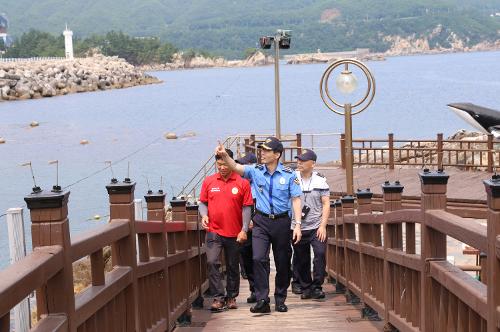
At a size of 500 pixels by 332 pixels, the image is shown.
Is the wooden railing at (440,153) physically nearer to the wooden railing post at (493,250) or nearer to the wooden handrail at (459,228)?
the wooden handrail at (459,228)

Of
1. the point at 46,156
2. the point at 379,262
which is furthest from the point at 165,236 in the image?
the point at 46,156

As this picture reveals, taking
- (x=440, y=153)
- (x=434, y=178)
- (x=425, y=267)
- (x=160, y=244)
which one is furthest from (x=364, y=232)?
(x=440, y=153)

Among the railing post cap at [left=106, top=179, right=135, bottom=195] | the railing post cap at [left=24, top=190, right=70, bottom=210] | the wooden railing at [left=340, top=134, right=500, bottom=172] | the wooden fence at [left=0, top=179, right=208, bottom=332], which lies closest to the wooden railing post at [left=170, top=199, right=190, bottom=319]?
the wooden fence at [left=0, top=179, right=208, bottom=332]

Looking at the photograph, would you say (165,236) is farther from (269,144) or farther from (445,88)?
(445,88)

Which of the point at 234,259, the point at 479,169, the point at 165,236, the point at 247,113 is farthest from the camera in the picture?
the point at 247,113

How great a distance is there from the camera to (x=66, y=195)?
4133mm

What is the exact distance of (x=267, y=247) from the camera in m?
8.50

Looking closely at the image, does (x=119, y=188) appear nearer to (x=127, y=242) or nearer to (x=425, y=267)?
(x=127, y=242)

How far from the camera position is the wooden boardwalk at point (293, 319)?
25.9ft

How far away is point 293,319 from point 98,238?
3.82m

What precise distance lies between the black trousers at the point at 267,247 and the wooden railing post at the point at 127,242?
2661mm

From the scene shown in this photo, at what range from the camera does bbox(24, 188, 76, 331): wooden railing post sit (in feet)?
13.2

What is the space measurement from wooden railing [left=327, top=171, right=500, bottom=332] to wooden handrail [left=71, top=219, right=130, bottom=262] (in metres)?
1.87

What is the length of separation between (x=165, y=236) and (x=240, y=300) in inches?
119
